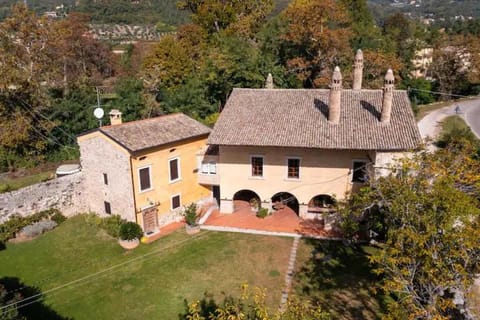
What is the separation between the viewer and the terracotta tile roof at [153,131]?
26797 millimetres

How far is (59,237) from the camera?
28938 millimetres

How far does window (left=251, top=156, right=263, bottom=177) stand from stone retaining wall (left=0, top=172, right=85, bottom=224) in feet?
45.1

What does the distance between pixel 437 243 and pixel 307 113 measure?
1564cm

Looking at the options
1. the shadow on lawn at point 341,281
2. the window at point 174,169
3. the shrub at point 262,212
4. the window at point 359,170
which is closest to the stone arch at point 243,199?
the shrub at point 262,212

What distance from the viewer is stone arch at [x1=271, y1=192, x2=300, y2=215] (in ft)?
102

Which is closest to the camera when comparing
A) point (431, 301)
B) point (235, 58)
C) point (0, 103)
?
point (431, 301)

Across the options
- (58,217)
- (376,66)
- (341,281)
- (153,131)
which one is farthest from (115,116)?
(376,66)

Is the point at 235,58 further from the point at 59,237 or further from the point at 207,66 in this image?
the point at 59,237

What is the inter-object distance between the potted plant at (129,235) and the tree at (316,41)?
1074 inches

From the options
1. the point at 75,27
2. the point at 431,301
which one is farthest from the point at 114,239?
the point at 75,27

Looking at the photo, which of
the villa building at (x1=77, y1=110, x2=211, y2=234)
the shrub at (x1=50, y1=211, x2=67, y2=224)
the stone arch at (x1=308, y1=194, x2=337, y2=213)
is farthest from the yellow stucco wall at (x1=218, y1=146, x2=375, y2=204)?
the shrub at (x1=50, y1=211, x2=67, y2=224)

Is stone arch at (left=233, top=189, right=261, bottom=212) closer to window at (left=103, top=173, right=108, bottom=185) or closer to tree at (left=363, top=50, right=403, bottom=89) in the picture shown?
window at (left=103, top=173, right=108, bottom=185)

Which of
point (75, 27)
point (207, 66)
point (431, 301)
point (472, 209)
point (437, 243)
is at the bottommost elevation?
point (431, 301)

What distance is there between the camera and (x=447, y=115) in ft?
173
